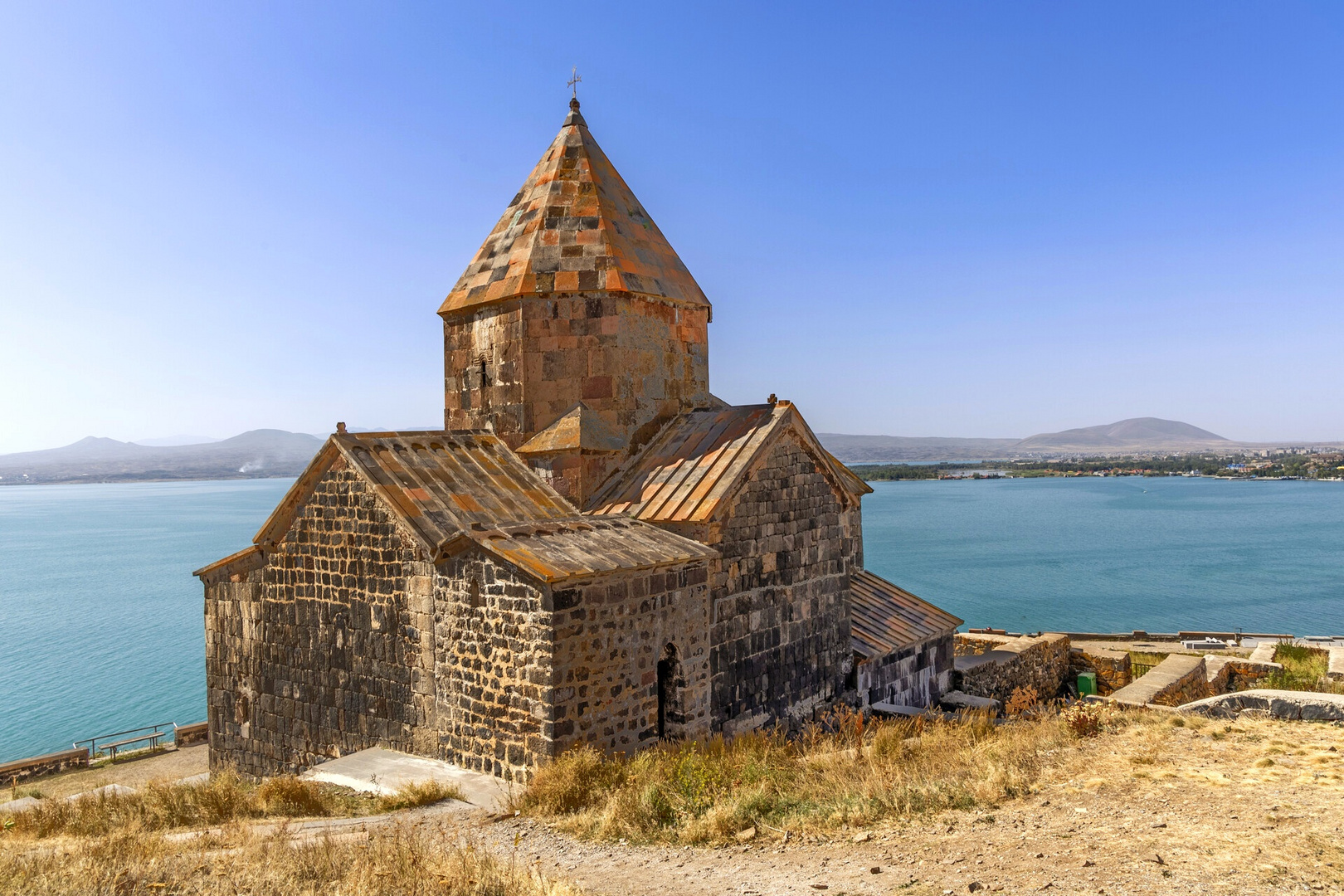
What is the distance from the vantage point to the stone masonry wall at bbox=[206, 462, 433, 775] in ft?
24.7

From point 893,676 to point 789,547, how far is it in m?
2.84


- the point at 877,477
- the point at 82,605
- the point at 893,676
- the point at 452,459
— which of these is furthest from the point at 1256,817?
the point at 877,477

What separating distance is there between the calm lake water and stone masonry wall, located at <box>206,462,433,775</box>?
1486 centimetres

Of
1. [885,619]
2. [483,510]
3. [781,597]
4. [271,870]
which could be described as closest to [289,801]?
[271,870]

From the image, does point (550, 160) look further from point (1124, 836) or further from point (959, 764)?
point (1124, 836)

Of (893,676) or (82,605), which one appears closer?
(893,676)

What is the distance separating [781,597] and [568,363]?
11.2 feet

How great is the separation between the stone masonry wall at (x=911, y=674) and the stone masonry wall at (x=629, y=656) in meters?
3.09

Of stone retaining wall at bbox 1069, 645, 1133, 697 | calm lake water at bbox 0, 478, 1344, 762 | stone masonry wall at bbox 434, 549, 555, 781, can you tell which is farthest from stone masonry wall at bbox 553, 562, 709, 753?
calm lake water at bbox 0, 478, 1344, 762

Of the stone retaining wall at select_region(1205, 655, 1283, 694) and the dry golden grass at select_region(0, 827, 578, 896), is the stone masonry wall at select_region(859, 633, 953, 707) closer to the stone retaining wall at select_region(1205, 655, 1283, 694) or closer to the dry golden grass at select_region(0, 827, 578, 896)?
the stone retaining wall at select_region(1205, 655, 1283, 694)

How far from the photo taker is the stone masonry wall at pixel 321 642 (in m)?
7.52

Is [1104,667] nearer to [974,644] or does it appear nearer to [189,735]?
[974,644]

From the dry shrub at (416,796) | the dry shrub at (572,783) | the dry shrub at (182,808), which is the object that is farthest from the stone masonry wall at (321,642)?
the dry shrub at (572,783)

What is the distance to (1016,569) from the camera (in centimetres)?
4316
